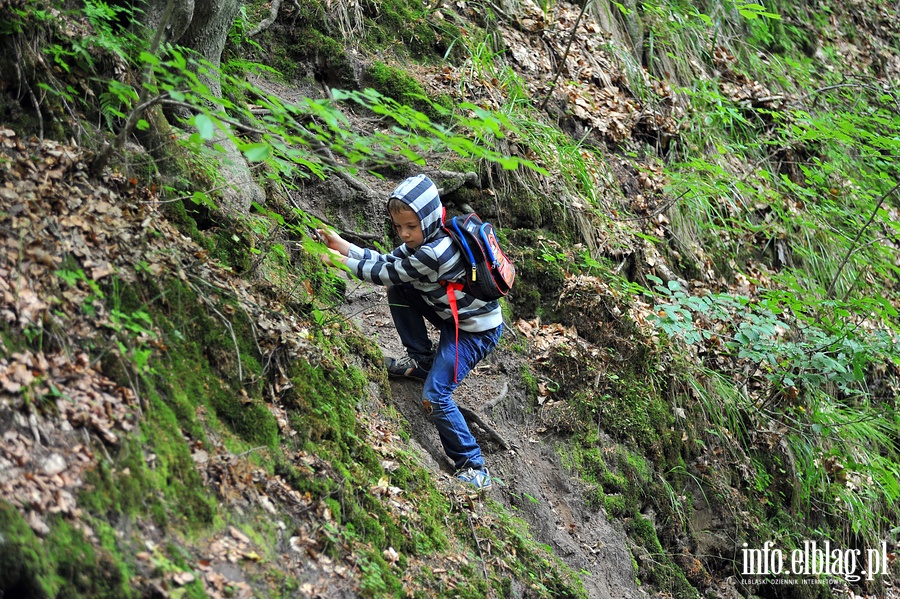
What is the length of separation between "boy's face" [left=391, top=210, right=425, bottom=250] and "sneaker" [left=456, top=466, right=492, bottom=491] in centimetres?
159

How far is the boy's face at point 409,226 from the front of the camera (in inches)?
186

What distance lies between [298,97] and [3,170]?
3.60 metres

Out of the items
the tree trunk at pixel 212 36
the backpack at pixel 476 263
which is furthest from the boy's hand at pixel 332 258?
the backpack at pixel 476 263

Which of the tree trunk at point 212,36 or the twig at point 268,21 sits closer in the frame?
the tree trunk at point 212,36

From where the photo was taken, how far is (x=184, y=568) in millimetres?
2879

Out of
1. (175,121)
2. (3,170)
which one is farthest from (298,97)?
(3,170)

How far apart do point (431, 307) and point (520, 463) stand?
1475 millimetres

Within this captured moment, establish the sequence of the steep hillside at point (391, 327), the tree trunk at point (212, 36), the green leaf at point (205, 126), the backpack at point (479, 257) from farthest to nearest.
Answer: the backpack at point (479, 257)
the tree trunk at point (212, 36)
the steep hillside at point (391, 327)
the green leaf at point (205, 126)

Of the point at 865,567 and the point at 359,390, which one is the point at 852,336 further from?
the point at 359,390

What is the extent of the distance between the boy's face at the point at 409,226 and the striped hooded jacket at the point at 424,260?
1.2 inches

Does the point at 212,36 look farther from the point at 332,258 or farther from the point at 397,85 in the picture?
the point at 397,85

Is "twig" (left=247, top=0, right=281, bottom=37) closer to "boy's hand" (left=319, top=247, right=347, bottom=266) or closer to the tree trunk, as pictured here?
the tree trunk

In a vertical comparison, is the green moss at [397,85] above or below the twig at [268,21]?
below

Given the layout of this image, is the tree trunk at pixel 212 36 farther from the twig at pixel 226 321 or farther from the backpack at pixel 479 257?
the backpack at pixel 479 257
